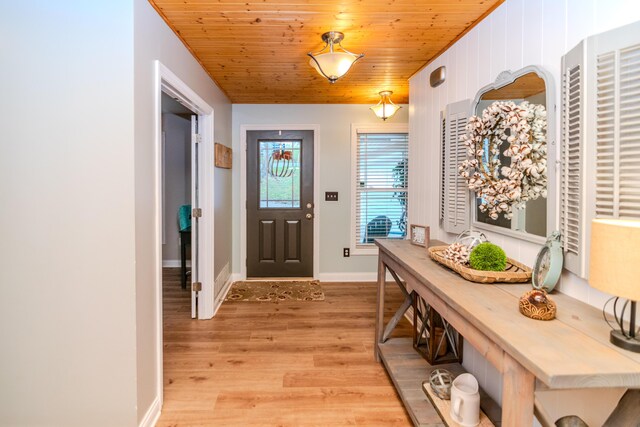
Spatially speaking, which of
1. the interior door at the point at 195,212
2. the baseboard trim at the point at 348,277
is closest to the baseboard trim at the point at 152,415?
the interior door at the point at 195,212

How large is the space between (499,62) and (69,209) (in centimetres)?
238

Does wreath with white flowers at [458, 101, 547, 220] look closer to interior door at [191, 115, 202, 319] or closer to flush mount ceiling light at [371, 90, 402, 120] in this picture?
flush mount ceiling light at [371, 90, 402, 120]

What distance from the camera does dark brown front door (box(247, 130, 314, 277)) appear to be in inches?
185

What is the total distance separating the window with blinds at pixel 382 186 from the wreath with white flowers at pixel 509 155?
274 cm

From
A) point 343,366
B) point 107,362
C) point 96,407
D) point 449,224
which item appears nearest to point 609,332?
point 449,224

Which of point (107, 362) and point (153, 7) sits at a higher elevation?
point (153, 7)

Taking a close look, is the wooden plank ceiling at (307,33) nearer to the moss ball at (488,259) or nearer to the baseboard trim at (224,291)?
the moss ball at (488,259)

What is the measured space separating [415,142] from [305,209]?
74.1 inches

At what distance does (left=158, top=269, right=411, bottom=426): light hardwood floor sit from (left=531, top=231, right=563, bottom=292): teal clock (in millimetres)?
1076

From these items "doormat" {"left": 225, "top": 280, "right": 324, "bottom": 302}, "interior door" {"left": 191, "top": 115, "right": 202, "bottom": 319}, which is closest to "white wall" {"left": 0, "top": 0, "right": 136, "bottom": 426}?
"interior door" {"left": 191, "top": 115, "right": 202, "bottom": 319}

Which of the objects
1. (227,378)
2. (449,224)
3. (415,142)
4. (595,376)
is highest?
(415,142)

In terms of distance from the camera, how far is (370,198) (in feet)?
15.7

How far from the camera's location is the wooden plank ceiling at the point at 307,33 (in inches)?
83.1

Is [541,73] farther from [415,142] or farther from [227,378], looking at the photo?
[227,378]
